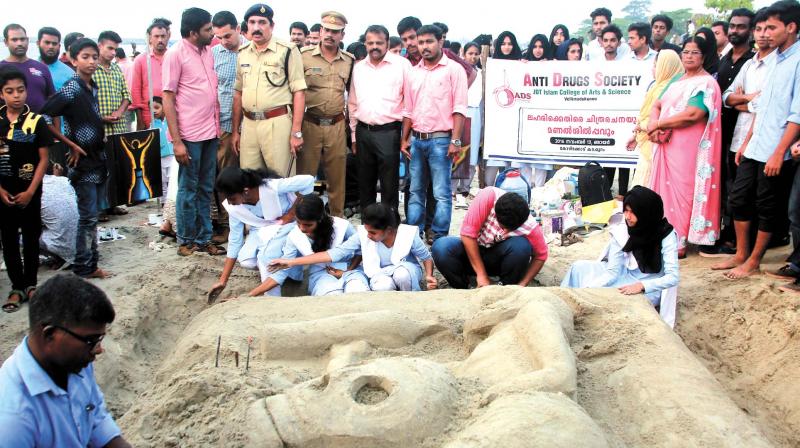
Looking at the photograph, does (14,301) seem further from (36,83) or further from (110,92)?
(110,92)

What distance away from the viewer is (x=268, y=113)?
218 inches

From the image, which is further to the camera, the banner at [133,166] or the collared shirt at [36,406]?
the banner at [133,166]

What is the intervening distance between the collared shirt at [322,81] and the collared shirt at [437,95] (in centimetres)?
62

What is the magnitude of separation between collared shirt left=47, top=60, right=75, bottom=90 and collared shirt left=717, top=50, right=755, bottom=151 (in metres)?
5.81

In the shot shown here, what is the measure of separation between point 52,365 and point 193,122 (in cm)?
374

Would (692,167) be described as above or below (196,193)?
above

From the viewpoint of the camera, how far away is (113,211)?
6949mm

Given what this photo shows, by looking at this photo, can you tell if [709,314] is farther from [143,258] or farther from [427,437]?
[143,258]

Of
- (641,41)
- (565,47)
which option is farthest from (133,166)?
(565,47)

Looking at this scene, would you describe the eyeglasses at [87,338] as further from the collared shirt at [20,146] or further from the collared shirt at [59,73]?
the collared shirt at [59,73]

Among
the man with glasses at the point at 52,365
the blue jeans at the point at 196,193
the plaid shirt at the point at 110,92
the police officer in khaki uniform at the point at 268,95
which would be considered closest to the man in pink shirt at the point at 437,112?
the police officer in khaki uniform at the point at 268,95

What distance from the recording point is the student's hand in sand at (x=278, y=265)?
4.53 metres

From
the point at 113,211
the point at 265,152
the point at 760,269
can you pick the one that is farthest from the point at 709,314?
the point at 113,211

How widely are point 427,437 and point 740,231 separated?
353cm
